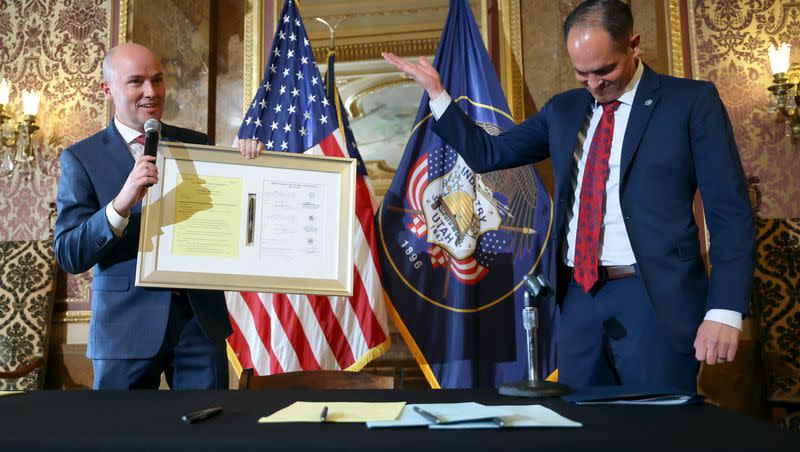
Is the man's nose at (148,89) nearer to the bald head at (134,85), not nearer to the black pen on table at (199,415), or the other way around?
the bald head at (134,85)

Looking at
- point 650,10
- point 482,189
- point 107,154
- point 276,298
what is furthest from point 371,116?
point 107,154

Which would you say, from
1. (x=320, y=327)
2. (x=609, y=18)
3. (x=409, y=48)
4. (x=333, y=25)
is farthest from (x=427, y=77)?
(x=333, y=25)

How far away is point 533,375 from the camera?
1.63 m

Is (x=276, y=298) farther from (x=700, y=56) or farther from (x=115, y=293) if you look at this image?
(x=700, y=56)

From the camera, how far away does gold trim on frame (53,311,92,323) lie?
430 centimetres

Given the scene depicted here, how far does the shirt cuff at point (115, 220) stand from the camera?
7.04 ft

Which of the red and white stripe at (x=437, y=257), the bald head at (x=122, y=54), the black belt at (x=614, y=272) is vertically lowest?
the black belt at (x=614, y=272)

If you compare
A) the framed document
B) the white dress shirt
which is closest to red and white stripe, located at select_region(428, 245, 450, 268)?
the framed document

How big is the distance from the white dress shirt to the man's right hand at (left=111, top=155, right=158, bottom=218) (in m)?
1.30

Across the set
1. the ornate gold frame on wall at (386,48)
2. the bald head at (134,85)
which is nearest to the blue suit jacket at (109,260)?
the bald head at (134,85)

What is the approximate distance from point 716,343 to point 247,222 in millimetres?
1486

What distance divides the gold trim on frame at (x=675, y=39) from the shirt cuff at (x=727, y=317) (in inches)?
102

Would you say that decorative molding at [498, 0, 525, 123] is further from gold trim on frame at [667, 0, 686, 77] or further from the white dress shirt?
the white dress shirt

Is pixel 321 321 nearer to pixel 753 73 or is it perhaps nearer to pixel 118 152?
pixel 118 152
